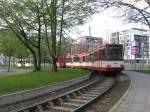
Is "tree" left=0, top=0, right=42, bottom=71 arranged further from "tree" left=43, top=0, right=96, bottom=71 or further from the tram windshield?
the tram windshield

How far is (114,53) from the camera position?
1513 inches

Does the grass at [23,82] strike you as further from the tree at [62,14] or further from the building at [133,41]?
the building at [133,41]

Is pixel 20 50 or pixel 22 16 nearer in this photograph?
pixel 22 16

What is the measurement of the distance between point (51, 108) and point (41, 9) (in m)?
27.8

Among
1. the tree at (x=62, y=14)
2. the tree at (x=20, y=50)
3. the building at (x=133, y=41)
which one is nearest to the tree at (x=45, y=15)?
the tree at (x=62, y=14)

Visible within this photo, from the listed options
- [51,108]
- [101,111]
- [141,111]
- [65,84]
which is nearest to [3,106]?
[51,108]

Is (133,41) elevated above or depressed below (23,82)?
above

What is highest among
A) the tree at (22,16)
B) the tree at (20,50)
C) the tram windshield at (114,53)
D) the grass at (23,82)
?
the tree at (22,16)

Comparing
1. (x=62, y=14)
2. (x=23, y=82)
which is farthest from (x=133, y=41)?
(x=23, y=82)

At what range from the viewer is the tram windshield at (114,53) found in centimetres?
3803

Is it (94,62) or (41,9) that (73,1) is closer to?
(41,9)

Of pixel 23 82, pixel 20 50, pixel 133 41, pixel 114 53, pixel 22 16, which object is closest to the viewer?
pixel 23 82

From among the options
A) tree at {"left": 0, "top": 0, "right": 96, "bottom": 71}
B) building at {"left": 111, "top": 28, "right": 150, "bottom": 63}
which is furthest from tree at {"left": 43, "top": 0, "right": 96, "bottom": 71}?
building at {"left": 111, "top": 28, "right": 150, "bottom": 63}

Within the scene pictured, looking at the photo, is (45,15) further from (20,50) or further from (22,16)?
(20,50)
